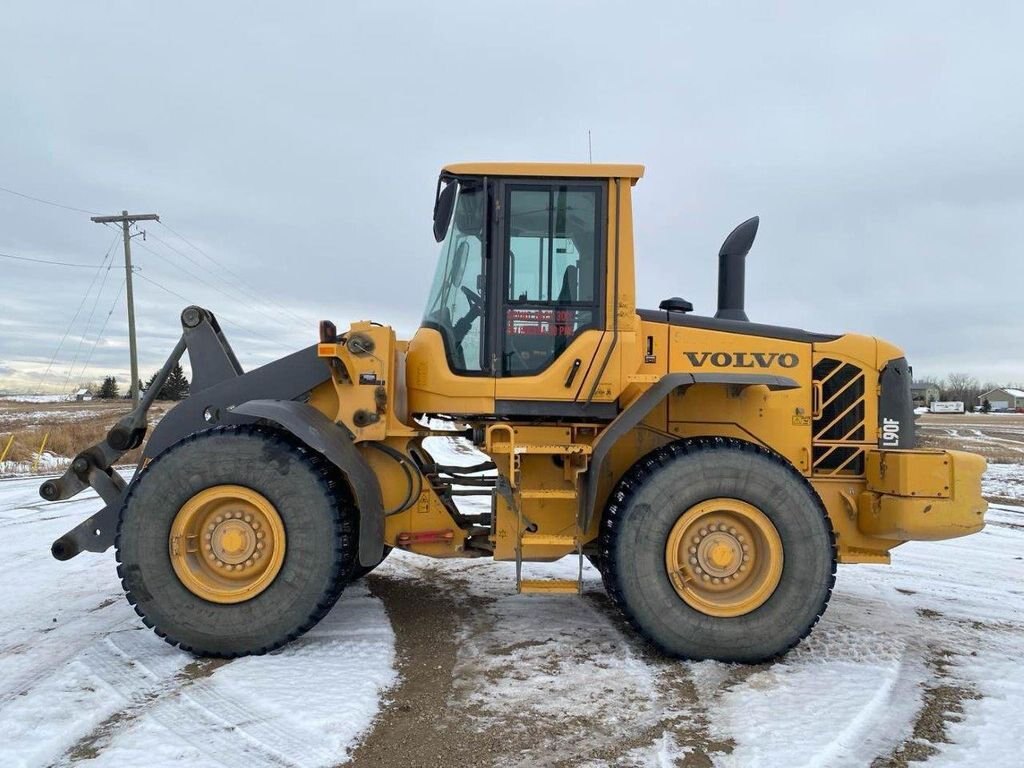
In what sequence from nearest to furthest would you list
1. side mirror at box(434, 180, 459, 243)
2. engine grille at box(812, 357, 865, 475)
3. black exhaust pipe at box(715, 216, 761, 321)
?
side mirror at box(434, 180, 459, 243) < engine grille at box(812, 357, 865, 475) < black exhaust pipe at box(715, 216, 761, 321)

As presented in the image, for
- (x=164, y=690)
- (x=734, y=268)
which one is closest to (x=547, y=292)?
(x=734, y=268)

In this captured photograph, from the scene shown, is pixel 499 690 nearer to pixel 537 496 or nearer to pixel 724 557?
pixel 537 496

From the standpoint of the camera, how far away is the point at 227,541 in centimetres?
382

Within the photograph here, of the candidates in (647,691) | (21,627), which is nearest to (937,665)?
(647,691)

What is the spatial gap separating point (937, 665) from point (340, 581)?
3.36m

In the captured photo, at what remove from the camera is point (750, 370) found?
4.31m

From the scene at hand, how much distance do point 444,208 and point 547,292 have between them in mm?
907

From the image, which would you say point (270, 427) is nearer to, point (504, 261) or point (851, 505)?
point (504, 261)

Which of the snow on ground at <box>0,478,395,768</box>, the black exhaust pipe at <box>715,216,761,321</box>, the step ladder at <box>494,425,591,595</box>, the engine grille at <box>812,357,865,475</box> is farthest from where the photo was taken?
the black exhaust pipe at <box>715,216,761,321</box>

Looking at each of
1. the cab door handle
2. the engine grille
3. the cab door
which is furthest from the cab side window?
the engine grille

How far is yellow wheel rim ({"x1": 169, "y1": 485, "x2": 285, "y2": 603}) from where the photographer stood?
379 centimetres

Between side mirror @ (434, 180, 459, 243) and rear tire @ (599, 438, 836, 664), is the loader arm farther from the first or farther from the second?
rear tire @ (599, 438, 836, 664)

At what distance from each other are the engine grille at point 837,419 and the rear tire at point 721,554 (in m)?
0.64

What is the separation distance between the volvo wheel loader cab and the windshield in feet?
0.04
